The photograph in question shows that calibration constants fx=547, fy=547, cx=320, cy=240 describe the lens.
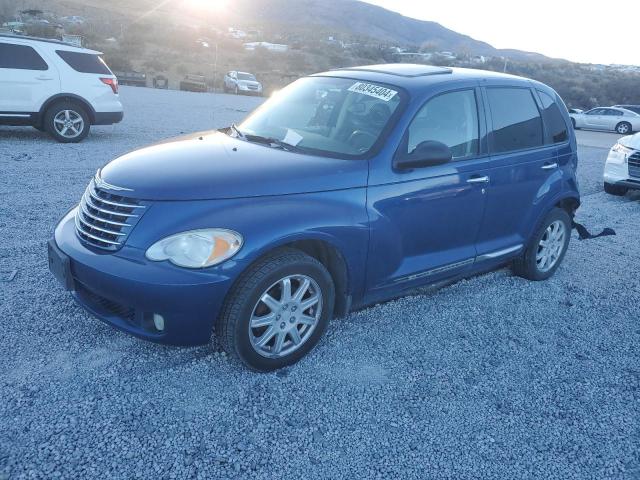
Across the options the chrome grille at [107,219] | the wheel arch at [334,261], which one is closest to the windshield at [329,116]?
the wheel arch at [334,261]

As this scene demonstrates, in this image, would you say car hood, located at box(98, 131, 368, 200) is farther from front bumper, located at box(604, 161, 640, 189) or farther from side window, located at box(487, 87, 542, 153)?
front bumper, located at box(604, 161, 640, 189)

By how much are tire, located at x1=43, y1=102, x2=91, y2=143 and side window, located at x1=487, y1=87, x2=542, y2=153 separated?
328 inches

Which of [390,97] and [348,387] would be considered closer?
[348,387]

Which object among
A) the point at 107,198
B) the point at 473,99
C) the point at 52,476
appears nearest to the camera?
the point at 52,476

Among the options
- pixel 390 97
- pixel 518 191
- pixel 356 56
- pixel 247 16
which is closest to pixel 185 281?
pixel 390 97

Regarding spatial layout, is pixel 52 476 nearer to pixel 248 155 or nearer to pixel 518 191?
pixel 248 155

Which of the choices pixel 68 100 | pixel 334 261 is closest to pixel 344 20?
pixel 68 100

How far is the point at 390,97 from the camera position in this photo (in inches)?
151

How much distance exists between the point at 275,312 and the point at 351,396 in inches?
26.0

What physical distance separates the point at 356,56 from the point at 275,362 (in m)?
61.7

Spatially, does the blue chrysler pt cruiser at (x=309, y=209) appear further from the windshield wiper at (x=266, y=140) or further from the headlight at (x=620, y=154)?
the headlight at (x=620, y=154)

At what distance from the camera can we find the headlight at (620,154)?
9.22m

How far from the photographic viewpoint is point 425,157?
3.55m

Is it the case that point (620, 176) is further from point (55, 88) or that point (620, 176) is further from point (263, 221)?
point (55, 88)
